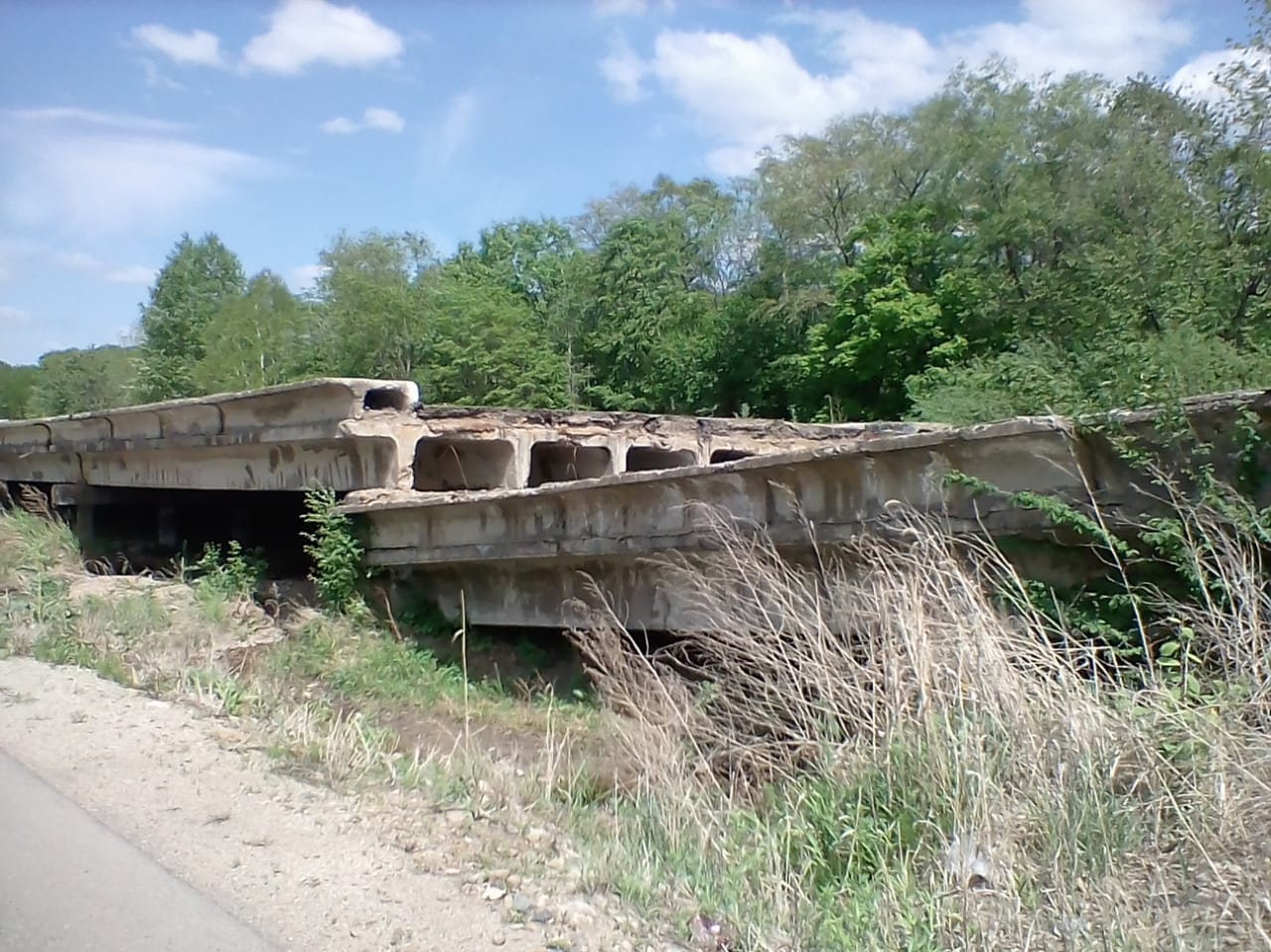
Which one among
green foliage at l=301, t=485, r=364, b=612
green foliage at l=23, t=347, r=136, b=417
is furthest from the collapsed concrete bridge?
green foliage at l=23, t=347, r=136, b=417

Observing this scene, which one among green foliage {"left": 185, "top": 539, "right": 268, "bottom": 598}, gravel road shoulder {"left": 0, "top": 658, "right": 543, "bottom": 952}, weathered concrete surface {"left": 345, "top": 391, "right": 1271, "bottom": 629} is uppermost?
weathered concrete surface {"left": 345, "top": 391, "right": 1271, "bottom": 629}

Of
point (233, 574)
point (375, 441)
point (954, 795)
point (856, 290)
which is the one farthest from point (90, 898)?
point (856, 290)

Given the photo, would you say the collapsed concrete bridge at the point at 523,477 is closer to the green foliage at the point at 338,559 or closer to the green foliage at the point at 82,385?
the green foliage at the point at 338,559

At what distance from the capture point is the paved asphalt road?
3502 mm

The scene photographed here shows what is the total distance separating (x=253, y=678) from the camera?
27.0ft

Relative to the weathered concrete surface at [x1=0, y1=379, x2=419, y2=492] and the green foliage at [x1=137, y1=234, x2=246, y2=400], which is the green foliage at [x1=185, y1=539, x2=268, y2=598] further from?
the green foliage at [x1=137, y1=234, x2=246, y2=400]

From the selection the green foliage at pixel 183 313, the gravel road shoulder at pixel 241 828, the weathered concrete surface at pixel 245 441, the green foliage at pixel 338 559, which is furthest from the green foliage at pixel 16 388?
the gravel road shoulder at pixel 241 828

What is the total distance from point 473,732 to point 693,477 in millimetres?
2681

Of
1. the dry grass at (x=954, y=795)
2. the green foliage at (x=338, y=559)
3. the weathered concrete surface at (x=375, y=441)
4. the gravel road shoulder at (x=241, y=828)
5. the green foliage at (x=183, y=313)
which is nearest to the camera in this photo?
the dry grass at (x=954, y=795)

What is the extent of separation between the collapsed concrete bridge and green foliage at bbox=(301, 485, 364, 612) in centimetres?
19

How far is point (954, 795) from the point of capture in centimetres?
406

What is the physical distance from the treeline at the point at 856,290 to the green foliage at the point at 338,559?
7609 mm

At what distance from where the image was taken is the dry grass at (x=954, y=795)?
11.2ft

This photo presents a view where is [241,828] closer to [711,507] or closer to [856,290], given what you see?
[711,507]
